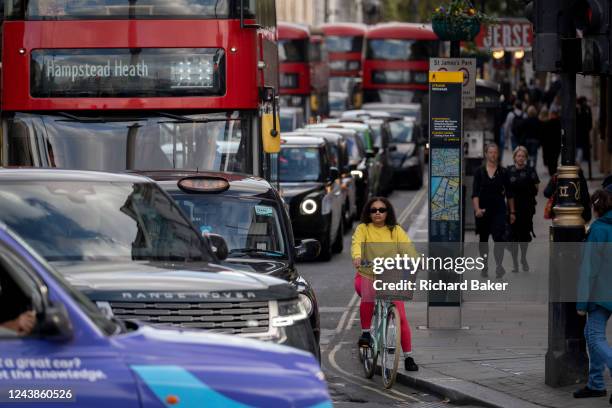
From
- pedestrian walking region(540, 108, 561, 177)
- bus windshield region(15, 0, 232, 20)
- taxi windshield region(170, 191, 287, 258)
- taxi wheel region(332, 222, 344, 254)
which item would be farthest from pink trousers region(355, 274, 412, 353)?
pedestrian walking region(540, 108, 561, 177)

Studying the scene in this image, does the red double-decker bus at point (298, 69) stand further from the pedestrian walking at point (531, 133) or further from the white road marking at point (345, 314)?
the white road marking at point (345, 314)

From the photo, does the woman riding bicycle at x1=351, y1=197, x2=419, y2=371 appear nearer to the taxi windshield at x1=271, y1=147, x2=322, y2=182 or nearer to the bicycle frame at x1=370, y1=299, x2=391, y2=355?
the bicycle frame at x1=370, y1=299, x2=391, y2=355

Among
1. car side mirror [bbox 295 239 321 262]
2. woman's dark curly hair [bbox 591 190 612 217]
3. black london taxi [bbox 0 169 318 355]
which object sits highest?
black london taxi [bbox 0 169 318 355]

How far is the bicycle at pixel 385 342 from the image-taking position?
12203 millimetres

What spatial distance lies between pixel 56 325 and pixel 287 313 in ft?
9.24

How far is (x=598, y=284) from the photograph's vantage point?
1094 centimetres

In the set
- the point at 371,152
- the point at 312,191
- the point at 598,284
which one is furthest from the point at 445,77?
the point at 371,152

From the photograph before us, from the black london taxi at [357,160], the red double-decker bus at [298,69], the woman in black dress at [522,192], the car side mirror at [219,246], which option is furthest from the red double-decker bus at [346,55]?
the car side mirror at [219,246]

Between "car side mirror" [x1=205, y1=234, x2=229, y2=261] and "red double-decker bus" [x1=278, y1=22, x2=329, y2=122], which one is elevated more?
"car side mirror" [x1=205, y1=234, x2=229, y2=261]

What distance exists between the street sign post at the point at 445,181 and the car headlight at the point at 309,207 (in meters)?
7.22

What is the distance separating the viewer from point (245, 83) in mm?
15945

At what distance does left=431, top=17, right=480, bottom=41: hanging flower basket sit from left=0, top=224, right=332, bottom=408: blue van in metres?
10.6

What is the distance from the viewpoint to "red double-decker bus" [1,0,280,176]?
624 inches

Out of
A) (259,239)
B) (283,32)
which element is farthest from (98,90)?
(283,32)
